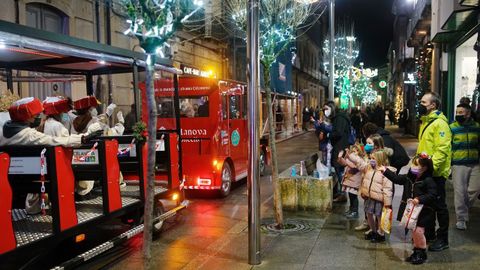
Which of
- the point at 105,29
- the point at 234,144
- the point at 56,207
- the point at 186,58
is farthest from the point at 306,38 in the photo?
the point at 56,207

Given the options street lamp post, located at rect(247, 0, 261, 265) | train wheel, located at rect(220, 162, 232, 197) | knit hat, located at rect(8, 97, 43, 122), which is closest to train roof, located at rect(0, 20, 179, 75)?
knit hat, located at rect(8, 97, 43, 122)

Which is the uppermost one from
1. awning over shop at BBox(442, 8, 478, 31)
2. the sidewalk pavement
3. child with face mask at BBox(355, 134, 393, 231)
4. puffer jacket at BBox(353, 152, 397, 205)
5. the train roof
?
awning over shop at BBox(442, 8, 478, 31)

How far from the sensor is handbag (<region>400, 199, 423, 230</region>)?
5.71 meters

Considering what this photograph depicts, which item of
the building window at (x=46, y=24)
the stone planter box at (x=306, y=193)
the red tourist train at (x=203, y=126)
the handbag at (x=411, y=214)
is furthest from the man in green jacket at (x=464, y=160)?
the building window at (x=46, y=24)

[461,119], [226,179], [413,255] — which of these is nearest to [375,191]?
[413,255]

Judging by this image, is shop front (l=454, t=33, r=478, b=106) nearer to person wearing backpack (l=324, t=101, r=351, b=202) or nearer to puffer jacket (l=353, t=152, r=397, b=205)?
person wearing backpack (l=324, t=101, r=351, b=202)

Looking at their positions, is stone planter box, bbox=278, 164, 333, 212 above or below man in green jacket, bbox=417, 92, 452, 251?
below

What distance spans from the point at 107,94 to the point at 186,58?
6114mm

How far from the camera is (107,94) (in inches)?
623

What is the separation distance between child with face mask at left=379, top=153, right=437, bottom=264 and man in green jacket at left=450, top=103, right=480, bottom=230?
1.41m

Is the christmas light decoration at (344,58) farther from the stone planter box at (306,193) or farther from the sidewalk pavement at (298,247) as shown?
the sidewalk pavement at (298,247)

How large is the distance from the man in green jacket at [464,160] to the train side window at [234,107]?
5.02 metres

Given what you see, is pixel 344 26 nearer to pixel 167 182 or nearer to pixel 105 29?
pixel 105 29

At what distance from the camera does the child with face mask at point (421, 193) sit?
5711 millimetres
